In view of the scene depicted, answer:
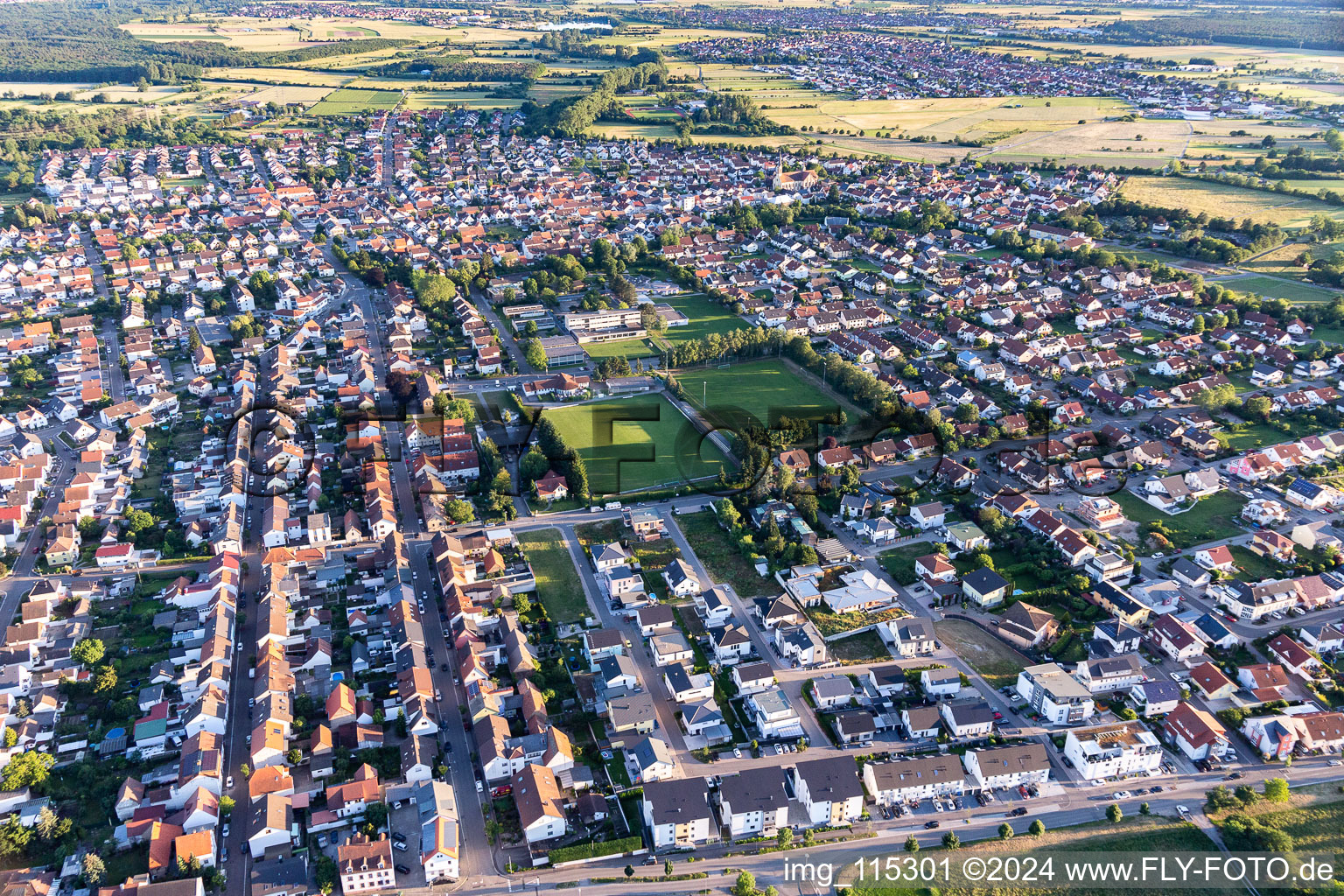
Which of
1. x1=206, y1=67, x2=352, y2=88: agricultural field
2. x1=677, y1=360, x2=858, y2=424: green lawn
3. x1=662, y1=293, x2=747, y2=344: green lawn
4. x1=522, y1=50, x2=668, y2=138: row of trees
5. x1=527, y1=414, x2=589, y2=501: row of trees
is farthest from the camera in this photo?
x1=206, y1=67, x2=352, y2=88: agricultural field

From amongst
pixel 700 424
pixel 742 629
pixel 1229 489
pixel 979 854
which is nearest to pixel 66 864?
pixel 742 629

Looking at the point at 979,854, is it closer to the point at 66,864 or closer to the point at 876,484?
the point at 876,484

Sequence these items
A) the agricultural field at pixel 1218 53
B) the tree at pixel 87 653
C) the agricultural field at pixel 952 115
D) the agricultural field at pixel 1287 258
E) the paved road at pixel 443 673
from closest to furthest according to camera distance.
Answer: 1. the paved road at pixel 443 673
2. the tree at pixel 87 653
3. the agricultural field at pixel 1287 258
4. the agricultural field at pixel 952 115
5. the agricultural field at pixel 1218 53

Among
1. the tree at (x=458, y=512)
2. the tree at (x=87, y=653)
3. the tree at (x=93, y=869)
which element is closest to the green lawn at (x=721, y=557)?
the tree at (x=458, y=512)

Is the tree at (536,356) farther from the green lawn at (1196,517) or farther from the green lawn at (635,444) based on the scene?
the green lawn at (1196,517)

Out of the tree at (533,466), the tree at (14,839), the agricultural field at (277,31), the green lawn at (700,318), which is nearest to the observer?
the tree at (14,839)

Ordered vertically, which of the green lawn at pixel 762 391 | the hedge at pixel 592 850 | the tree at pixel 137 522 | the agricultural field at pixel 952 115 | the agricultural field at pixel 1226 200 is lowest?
the hedge at pixel 592 850

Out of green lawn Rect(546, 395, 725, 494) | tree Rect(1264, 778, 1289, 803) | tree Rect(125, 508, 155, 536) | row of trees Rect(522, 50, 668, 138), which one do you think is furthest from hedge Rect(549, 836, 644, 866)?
row of trees Rect(522, 50, 668, 138)

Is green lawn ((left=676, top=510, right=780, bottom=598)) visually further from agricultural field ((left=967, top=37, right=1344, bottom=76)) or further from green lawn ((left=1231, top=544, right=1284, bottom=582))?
agricultural field ((left=967, top=37, right=1344, bottom=76))

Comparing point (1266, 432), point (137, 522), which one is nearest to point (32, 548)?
point (137, 522)
